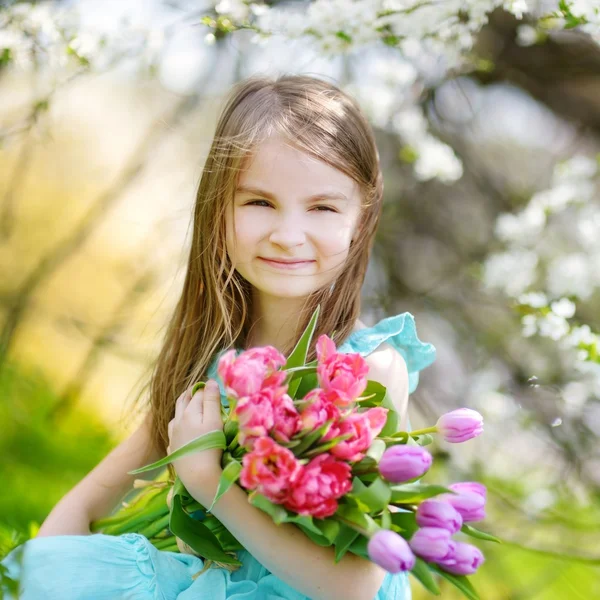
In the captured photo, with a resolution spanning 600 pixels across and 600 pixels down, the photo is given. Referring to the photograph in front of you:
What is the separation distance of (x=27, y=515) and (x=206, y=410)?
1.24 metres

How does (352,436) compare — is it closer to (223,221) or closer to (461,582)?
(461,582)

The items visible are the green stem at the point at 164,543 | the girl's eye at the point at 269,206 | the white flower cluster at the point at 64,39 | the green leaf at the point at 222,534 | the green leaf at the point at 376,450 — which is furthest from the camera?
the white flower cluster at the point at 64,39

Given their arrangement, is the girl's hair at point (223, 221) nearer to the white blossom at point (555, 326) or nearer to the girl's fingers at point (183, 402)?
the girl's fingers at point (183, 402)

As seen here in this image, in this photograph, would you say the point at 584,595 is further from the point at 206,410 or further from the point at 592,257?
the point at 206,410

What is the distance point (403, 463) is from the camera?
810 mm

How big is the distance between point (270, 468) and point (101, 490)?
0.69 meters

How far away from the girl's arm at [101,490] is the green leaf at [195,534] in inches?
15.4

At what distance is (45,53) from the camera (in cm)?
173

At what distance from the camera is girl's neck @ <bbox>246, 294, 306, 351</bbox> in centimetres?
135

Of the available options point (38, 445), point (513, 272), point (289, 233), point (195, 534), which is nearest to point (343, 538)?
point (195, 534)

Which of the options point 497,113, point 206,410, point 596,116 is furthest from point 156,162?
point 206,410

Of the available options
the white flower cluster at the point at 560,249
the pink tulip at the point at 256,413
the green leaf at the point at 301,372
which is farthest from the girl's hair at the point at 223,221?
the white flower cluster at the point at 560,249

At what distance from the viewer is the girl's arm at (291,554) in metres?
0.97

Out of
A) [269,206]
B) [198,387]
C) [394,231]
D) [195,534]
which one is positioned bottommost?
[394,231]
